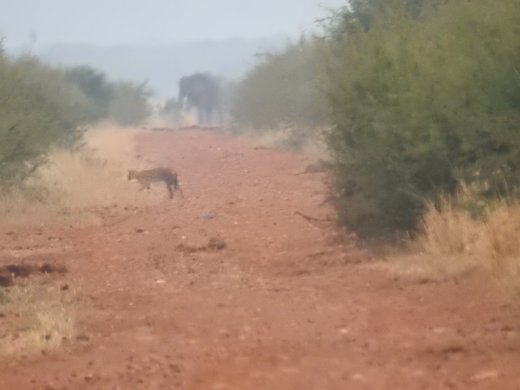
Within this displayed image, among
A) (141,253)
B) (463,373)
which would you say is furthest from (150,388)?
(141,253)

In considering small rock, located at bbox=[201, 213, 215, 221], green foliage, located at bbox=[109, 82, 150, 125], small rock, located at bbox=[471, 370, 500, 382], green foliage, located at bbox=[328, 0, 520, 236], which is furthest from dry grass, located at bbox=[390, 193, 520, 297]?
green foliage, located at bbox=[109, 82, 150, 125]

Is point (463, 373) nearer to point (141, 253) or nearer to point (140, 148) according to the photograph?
point (141, 253)

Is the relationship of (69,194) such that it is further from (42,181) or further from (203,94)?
(203,94)

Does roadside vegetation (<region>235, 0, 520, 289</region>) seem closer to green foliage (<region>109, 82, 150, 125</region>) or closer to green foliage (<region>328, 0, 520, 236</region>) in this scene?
green foliage (<region>328, 0, 520, 236</region>)

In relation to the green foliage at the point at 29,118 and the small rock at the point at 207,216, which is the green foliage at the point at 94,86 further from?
the small rock at the point at 207,216

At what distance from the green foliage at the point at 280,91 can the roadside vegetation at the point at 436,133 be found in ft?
68.2

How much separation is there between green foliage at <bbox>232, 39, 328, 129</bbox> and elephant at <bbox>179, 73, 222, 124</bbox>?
36563mm

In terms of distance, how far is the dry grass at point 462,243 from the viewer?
13.3 m

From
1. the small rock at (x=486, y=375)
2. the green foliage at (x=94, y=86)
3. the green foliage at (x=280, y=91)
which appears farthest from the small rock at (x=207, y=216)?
the green foliage at (x=94, y=86)

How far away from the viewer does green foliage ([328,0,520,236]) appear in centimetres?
1489

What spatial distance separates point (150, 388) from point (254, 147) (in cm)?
4206

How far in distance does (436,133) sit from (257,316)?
502 cm

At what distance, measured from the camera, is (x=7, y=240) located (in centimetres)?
2059

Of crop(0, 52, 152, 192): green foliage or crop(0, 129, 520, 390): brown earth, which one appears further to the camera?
crop(0, 52, 152, 192): green foliage
